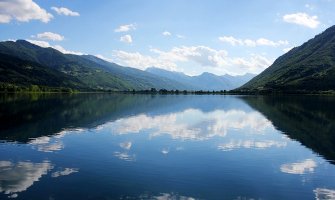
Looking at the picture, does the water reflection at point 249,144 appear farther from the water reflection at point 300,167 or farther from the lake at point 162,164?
the water reflection at point 300,167

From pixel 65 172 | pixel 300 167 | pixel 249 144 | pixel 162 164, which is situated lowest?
pixel 300 167

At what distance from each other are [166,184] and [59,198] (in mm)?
10512

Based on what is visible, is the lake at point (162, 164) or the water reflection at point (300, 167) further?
the water reflection at point (300, 167)

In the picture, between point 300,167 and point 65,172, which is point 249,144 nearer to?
point 300,167

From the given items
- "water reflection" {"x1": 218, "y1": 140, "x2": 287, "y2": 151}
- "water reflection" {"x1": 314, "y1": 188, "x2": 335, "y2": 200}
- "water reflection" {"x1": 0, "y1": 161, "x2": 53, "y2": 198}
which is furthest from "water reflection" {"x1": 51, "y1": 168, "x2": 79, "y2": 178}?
"water reflection" {"x1": 218, "y1": 140, "x2": 287, "y2": 151}

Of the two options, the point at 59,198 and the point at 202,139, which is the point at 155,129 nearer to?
the point at 202,139

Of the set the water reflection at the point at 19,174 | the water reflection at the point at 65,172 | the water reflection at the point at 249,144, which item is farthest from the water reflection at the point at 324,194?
the water reflection at the point at 19,174

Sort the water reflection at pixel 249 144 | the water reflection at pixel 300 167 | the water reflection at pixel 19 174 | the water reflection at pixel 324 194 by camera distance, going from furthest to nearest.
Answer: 1. the water reflection at pixel 249 144
2. the water reflection at pixel 300 167
3. the water reflection at pixel 324 194
4. the water reflection at pixel 19 174

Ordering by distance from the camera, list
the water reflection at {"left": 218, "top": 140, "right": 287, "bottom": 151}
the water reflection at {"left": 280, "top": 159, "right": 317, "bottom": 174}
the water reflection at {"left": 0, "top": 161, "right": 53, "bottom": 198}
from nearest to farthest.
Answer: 1. the water reflection at {"left": 0, "top": 161, "right": 53, "bottom": 198}
2. the water reflection at {"left": 280, "top": 159, "right": 317, "bottom": 174}
3. the water reflection at {"left": 218, "top": 140, "right": 287, "bottom": 151}

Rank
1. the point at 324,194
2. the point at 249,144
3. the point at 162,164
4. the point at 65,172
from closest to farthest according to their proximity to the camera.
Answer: the point at 324,194 → the point at 65,172 → the point at 162,164 → the point at 249,144

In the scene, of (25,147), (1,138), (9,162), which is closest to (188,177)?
(9,162)

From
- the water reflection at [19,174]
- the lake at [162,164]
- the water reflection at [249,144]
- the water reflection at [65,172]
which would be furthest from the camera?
the water reflection at [249,144]

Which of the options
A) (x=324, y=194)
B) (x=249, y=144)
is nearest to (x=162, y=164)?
(x=324, y=194)

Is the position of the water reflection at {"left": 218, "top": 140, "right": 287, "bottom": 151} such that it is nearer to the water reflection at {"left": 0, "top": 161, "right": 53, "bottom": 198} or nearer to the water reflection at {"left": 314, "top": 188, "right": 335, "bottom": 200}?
the water reflection at {"left": 314, "top": 188, "right": 335, "bottom": 200}
